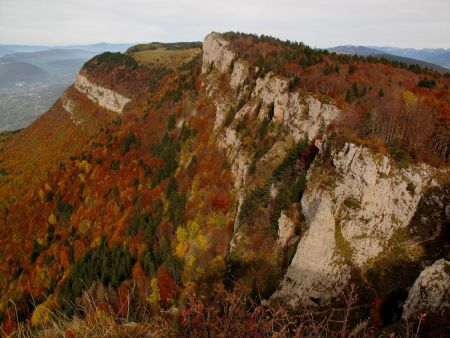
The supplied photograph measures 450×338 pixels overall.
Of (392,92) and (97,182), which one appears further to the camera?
(97,182)

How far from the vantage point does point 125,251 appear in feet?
252

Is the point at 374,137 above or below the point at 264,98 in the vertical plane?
below

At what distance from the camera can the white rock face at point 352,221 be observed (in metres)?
35.0

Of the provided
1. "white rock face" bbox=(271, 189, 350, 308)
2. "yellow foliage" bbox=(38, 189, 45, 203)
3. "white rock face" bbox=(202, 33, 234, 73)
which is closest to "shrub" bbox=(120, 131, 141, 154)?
"white rock face" bbox=(202, 33, 234, 73)

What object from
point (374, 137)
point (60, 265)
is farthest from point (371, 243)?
point (60, 265)

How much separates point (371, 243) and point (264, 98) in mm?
44071

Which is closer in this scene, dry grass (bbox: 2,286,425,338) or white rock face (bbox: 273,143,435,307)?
dry grass (bbox: 2,286,425,338)

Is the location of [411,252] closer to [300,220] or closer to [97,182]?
[300,220]

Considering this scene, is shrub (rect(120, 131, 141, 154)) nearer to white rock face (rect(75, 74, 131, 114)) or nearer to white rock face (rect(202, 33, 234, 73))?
white rock face (rect(202, 33, 234, 73))

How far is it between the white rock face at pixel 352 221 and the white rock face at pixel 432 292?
24.9ft

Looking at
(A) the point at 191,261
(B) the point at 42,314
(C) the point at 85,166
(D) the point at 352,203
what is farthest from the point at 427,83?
(C) the point at 85,166

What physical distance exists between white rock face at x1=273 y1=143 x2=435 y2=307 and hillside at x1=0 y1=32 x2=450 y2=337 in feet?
0.48

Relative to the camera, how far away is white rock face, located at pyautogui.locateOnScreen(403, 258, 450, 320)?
2497cm

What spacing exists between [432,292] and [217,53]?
103374 millimetres
